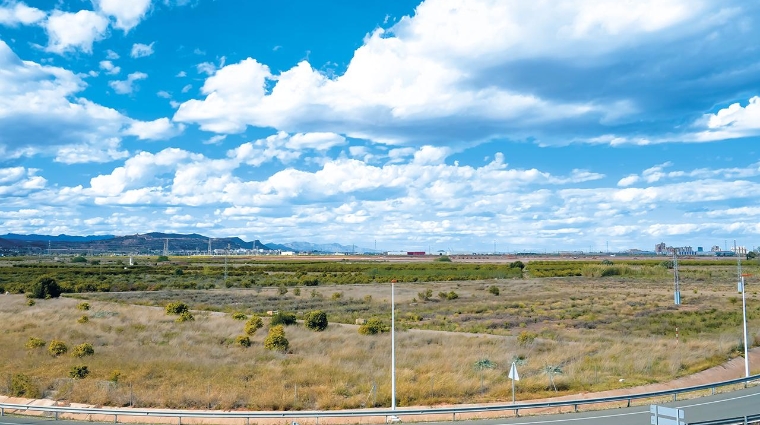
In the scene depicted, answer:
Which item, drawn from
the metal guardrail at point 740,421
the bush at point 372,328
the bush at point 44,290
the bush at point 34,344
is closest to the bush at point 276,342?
the bush at point 372,328

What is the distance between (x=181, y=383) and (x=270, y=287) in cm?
6595

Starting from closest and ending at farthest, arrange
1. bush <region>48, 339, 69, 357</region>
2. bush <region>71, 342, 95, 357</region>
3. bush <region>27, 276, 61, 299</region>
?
1. bush <region>71, 342, 95, 357</region>
2. bush <region>48, 339, 69, 357</region>
3. bush <region>27, 276, 61, 299</region>

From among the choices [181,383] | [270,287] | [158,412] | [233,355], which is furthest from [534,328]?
[270,287]

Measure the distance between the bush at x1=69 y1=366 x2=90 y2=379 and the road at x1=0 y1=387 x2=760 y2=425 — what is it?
5877 mm

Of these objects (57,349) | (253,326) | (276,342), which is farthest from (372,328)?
(57,349)

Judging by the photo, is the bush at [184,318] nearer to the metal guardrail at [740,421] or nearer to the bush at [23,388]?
the bush at [23,388]

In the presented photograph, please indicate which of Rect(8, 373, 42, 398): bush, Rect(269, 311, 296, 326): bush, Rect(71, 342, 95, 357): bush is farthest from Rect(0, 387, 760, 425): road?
Rect(269, 311, 296, 326): bush

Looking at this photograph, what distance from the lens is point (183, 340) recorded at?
39.8 meters

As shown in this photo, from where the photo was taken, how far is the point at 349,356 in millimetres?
34375

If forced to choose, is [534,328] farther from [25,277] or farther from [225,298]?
[25,277]

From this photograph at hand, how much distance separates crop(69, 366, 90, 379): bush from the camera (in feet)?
94.7

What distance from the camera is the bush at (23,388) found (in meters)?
26.5

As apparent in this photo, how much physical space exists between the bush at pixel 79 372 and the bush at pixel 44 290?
49313 millimetres

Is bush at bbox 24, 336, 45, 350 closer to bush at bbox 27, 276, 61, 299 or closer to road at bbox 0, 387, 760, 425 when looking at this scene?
road at bbox 0, 387, 760, 425
